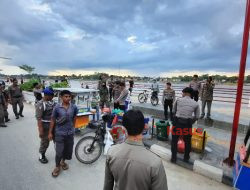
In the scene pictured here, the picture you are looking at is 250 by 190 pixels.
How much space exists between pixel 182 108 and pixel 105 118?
1.82 metres

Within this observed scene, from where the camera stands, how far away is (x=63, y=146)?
374 cm

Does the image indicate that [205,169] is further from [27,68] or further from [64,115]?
[27,68]

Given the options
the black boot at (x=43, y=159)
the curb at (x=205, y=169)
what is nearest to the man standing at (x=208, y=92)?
the curb at (x=205, y=169)

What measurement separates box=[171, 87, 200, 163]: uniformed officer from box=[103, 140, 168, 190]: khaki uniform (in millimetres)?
2913

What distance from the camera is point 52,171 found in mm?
3990

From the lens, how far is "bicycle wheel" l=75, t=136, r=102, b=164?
14.4ft

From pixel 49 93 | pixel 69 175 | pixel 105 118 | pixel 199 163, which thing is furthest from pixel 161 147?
pixel 49 93

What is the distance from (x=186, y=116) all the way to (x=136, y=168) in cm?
304

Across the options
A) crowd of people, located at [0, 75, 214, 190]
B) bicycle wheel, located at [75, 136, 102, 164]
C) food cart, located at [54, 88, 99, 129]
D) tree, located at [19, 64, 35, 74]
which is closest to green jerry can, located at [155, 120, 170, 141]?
crowd of people, located at [0, 75, 214, 190]

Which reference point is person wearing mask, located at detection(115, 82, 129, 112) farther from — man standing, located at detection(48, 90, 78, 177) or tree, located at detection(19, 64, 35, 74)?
tree, located at detection(19, 64, 35, 74)

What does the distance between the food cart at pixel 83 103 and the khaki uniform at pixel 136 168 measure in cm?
480

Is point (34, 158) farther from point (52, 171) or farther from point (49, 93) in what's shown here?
point (49, 93)

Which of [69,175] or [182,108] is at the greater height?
[182,108]

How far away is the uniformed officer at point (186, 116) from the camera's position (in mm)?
4141
